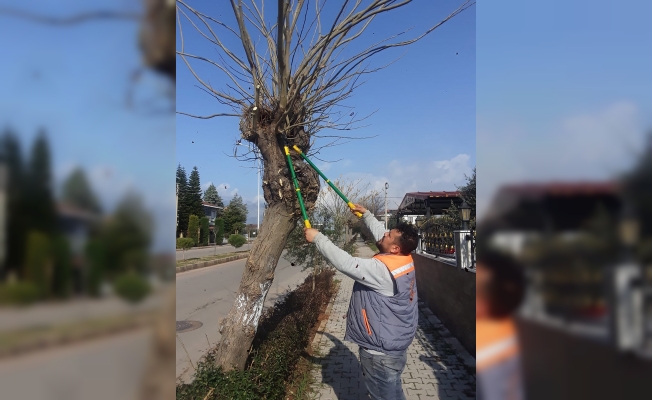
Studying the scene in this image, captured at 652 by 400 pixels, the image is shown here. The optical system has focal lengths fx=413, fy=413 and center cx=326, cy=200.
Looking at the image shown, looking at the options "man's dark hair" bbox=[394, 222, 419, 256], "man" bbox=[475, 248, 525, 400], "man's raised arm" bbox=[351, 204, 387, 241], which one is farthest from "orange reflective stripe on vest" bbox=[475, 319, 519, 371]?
"man's raised arm" bbox=[351, 204, 387, 241]

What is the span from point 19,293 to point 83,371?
0.72 ft

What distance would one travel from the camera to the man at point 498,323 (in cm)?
114

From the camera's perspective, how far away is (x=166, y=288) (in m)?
1.01

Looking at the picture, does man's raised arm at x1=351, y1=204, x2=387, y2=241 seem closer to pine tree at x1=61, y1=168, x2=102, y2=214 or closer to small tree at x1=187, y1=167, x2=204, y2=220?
small tree at x1=187, y1=167, x2=204, y2=220

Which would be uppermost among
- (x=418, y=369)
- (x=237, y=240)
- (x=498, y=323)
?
(x=498, y=323)

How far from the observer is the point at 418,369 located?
581 cm

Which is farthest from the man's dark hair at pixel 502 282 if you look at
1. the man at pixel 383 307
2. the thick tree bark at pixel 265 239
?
the thick tree bark at pixel 265 239

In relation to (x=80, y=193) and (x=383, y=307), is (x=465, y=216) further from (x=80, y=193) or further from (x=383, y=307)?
(x=80, y=193)

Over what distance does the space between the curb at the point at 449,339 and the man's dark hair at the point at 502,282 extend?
4.92 meters

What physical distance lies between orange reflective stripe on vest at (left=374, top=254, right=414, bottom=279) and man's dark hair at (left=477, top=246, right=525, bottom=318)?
185 centimetres

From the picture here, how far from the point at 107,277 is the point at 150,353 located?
0.81ft

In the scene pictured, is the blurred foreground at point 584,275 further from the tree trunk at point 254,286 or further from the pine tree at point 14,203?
the tree trunk at point 254,286

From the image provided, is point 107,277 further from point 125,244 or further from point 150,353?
point 150,353

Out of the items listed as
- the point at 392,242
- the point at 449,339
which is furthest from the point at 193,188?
the point at 449,339
